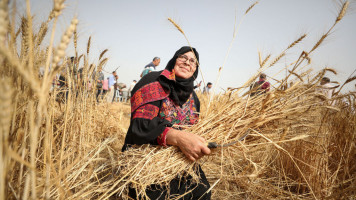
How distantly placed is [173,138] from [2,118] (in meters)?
0.68

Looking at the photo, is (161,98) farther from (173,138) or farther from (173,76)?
(173,138)

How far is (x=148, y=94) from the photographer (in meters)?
1.11

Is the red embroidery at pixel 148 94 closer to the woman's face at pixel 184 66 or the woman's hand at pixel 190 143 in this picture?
the woman's face at pixel 184 66

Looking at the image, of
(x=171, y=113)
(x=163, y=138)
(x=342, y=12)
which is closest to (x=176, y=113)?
(x=171, y=113)

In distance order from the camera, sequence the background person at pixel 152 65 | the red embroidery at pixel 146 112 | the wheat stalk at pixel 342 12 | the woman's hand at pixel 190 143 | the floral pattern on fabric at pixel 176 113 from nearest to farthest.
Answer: the woman's hand at pixel 190 143 → the wheat stalk at pixel 342 12 → the red embroidery at pixel 146 112 → the floral pattern on fabric at pixel 176 113 → the background person at pixel 152 65

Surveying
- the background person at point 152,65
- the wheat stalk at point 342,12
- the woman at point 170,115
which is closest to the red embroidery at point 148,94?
the woman at point 170,115

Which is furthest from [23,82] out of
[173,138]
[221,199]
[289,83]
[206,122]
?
[221,199]

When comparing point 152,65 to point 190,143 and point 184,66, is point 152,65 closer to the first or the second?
point 184,66

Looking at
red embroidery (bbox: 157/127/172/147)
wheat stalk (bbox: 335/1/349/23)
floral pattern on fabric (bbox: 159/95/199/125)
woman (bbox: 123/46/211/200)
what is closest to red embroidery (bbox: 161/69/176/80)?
woman (bbox: 123/46/211/200)

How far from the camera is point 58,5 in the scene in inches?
12.9

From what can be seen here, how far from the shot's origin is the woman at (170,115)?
2.77 ft

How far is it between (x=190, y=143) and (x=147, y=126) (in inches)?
12.5

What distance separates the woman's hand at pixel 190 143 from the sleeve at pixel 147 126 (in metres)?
0.08

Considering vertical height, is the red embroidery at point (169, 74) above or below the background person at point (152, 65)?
below
